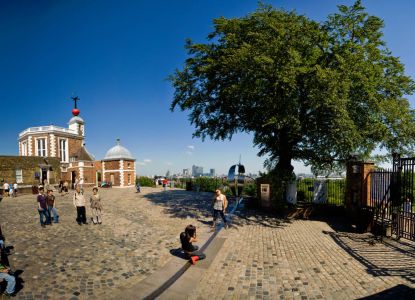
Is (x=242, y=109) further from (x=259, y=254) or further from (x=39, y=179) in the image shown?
(x=39, y=179)

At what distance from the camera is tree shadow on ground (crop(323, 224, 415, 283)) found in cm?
709

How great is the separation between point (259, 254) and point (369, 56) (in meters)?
12.5

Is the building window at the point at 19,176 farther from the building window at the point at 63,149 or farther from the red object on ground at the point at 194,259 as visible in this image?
the red object on ground at the point at 194,259

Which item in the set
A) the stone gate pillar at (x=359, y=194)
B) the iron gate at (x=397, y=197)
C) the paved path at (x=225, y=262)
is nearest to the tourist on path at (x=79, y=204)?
the paved path at (x=225, y=262)

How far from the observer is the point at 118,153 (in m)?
40.7

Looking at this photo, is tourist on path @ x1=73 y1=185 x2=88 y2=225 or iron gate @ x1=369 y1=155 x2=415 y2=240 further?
tourist on path @ x1=73 y1=185 x2=88 y2=225

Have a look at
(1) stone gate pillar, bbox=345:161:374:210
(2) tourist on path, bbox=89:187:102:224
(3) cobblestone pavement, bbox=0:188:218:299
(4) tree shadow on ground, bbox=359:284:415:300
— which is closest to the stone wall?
(3) cobblestone pavement, bbox=0:188:218:299

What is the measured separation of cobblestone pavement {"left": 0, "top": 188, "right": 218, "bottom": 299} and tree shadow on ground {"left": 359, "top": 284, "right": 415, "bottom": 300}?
5645mm

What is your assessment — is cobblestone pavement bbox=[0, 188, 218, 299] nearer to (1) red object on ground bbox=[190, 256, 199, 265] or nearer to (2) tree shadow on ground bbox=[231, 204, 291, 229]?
(1) red object on ground bbox=[190, 256, 199, 265]

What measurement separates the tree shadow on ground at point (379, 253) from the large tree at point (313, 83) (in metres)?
4.63

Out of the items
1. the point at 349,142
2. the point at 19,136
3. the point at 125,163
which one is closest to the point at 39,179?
the point at 125,163

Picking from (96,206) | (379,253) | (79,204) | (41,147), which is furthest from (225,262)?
(41,147)

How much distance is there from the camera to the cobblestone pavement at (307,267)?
590 centimetres

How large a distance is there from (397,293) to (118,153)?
40.0 meters
